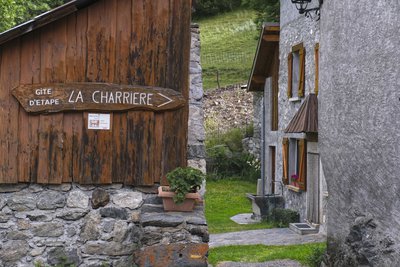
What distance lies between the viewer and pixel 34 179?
25.0ft

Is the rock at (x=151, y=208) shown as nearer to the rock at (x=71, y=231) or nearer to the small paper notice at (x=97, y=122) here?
the rock at (x=71, y=231)

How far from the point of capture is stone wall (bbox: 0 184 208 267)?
760cm

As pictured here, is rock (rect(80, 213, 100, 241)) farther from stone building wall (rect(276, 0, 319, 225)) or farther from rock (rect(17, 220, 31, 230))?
stone building wall (rect(276, 0, 319, 225))

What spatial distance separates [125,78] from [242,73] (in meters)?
31.6

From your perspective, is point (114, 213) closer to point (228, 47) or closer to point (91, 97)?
point (91, 97)

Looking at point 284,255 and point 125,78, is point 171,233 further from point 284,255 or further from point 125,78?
point 284,255

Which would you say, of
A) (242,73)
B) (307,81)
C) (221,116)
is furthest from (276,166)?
(242,73)

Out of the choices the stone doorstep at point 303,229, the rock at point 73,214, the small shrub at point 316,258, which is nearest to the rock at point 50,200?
the rock at point 73,214

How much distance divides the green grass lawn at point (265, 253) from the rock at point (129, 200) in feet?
8.37

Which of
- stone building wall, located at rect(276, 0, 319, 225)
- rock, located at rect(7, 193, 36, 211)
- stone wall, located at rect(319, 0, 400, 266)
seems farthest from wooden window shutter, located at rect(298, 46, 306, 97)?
rock, located at rect(7, 193, 36, 211)

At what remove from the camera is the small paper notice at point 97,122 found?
773 cm

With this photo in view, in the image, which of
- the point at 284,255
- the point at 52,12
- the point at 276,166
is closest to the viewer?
the point at 52,12

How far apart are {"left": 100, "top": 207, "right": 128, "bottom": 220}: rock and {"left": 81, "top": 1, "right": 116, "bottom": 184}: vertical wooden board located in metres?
0.41

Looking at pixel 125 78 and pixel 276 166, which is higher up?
pixel 125 78
